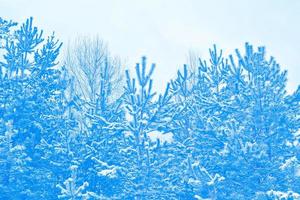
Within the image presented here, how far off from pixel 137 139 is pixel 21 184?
18.5ft

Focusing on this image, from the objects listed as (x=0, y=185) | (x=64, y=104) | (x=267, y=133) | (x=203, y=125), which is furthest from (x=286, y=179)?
(x=0, y=185)

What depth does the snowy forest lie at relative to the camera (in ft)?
46.7

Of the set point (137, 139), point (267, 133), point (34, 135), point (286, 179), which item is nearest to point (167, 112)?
point (137, 139)

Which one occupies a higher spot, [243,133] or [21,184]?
[243,133]

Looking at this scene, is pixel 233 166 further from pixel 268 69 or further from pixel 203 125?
pixel 268 69

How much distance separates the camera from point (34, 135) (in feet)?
56.7

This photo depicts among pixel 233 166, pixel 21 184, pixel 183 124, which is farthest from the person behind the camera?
pixel 183 124

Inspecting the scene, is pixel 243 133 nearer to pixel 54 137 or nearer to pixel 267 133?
pixel 267 133

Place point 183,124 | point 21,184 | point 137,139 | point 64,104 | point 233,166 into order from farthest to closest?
1. point 183,124
2. point 64,104
3. point 21,184
4. point 233,166
5. point 137,139

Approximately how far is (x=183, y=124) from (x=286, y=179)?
5.64 meters

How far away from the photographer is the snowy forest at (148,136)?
14.2 meters

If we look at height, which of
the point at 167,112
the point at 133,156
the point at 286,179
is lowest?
the point at 286,179

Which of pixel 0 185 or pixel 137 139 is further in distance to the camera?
pixel 0 185

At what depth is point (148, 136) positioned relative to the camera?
14.4m
